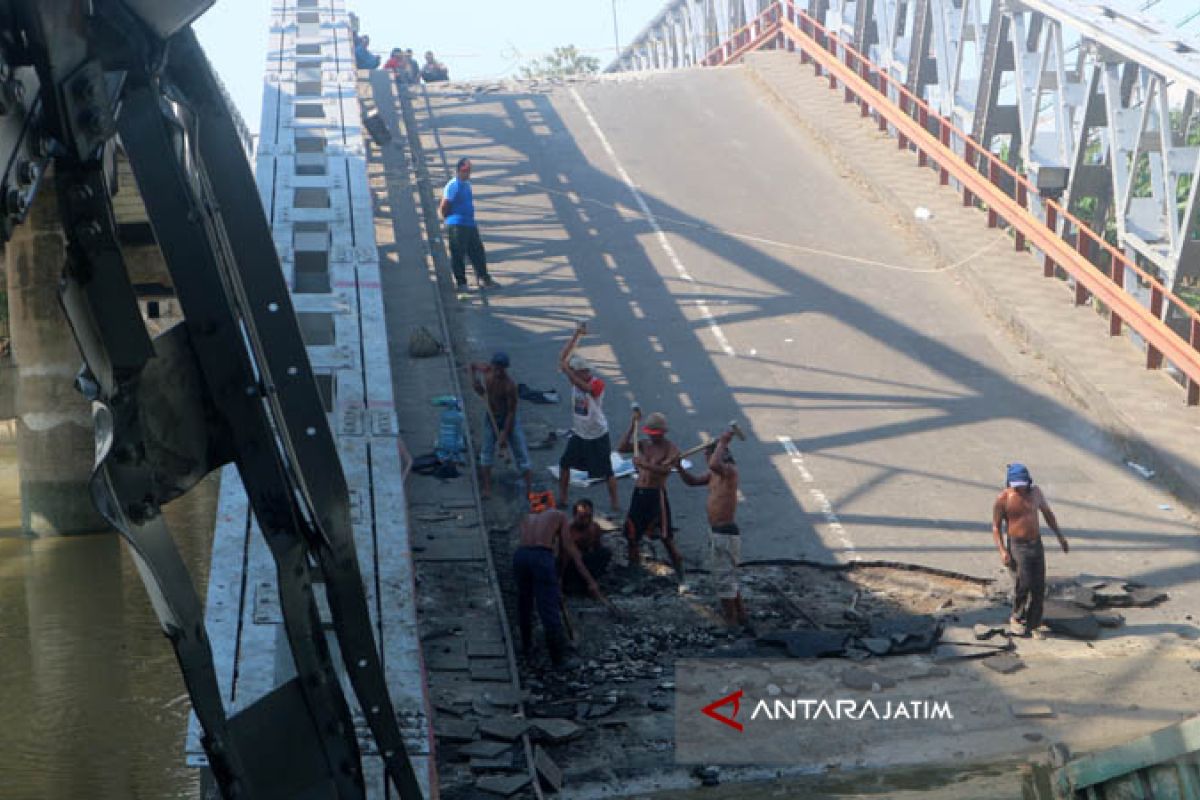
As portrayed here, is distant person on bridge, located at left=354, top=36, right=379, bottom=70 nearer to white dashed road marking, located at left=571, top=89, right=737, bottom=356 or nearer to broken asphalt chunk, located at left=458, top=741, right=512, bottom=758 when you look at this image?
white dashed road marking, located at left=571, top=89, right=737, bottom=356

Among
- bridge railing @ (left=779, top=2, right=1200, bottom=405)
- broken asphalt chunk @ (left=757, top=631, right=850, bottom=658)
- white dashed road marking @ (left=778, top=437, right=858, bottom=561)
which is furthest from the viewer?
bridge railing @ (left=779, top=2, right=1200, bottom=405)

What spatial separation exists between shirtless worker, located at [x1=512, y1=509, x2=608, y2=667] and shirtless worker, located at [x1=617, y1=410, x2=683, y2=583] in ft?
5.21

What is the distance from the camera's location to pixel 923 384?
19.7 meters

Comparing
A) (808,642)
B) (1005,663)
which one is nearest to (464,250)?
(808,642)

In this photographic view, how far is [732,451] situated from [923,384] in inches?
115

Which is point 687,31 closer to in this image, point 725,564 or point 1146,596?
point 1146,596

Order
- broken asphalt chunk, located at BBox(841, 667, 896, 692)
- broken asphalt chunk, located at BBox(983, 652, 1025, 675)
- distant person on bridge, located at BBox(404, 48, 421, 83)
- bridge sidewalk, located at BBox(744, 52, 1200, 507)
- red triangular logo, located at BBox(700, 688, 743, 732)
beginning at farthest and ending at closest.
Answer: distant person on bridge, located at BBox(404, 48, 421, 83) < bridge sidewalk, located at BBox(744, 52, 1200, 507) < broken asphalt chunk, located at BBox(983, 652, 1025, 675) < broken asphalt chunk, located at BBox(841, 667, 896, 692) < red triangular logo, located at BBox(700, 688, 743, 732)

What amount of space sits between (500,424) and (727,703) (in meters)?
4.65

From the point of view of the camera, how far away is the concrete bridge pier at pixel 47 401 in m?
21.9

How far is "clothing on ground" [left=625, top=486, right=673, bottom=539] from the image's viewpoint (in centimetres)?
A: 1526

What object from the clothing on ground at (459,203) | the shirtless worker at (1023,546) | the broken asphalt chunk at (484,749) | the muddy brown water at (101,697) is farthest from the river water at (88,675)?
the shirtless worker at (1023,546)

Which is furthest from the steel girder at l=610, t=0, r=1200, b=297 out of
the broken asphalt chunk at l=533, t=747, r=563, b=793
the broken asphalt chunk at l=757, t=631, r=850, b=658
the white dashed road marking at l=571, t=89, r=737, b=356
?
the broken asphalt chunk at l=533, t=747, r=563, b=793

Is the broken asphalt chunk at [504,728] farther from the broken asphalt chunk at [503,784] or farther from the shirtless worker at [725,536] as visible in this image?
the shirtless worker at [725,536]

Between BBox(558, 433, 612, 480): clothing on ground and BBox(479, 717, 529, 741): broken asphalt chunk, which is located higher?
BBox(558, 433, 612, 480): clothing on ground
